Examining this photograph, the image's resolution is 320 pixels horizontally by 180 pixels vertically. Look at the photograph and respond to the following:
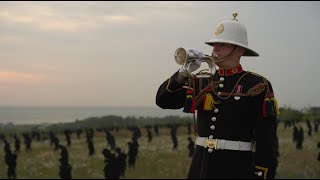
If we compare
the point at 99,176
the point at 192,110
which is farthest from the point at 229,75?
the point at 99,176

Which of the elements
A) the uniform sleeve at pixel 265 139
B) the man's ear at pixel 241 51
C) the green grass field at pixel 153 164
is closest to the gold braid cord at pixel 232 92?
the uniform sleeve at pixel 265 139

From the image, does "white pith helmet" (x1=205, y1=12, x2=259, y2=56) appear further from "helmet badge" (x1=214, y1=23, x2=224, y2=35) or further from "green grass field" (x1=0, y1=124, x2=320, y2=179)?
"green grass field" (x1=0, y1=124, x2=320, y2=179)

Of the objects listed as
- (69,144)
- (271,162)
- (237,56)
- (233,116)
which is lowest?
(69,144)

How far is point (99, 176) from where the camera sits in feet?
85.4

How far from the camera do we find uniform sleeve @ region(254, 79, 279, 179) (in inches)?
182

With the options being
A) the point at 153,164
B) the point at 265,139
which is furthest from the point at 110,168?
the point at 265,139

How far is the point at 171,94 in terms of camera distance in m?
4.68

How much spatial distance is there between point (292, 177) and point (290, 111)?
39650 millimetres

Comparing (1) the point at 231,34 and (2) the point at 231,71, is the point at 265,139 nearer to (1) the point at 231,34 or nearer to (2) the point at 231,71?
(2) the point at 231,71

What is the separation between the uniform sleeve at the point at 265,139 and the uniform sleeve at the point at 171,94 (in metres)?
0.80

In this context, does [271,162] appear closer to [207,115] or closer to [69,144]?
[207,115]

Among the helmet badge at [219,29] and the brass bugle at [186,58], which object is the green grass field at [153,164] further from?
the brass bugle at [186,58]

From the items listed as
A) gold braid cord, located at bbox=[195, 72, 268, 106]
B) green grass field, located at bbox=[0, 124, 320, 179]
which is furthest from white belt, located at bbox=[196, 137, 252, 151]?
green grass field, located at bbox=[0, 124, 320, 179]

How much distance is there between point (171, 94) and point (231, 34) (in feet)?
2.73
